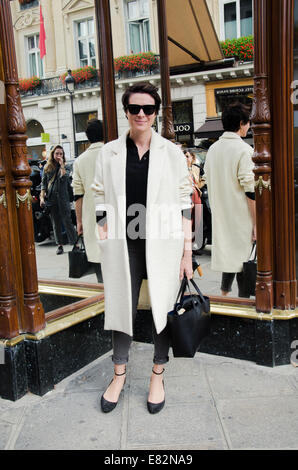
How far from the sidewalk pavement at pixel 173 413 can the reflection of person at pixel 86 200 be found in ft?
3.56

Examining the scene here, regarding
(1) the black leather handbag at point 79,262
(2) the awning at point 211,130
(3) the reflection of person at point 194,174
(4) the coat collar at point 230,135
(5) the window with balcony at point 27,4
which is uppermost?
(5) the window with balcony at point 27,4

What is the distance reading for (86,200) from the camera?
12.9 feet

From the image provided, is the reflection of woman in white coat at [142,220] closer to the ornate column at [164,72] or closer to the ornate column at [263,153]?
the ornate column at [263,153]

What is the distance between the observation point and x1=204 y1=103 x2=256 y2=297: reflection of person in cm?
358

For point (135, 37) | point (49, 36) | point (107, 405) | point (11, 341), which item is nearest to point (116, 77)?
point (135, 37)

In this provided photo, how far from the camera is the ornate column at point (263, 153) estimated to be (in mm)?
2975

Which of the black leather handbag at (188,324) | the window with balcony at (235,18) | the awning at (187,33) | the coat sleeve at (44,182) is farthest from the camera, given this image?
the awning at (187,33)

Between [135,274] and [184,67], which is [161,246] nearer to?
[135,274]

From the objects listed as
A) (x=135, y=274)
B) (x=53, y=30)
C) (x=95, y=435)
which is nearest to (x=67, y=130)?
(x=53, y=30)

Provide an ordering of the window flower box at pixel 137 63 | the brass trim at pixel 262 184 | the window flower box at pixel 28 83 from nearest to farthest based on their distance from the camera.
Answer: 1. the window flower box at pixel 28 83
2. the brass trim at pixel 262 184
3. the window flower box at pixel 137 63

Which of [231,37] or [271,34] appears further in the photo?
[231,37]

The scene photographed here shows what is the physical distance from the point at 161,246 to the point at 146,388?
997 millimetres

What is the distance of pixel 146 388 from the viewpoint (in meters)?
2.92

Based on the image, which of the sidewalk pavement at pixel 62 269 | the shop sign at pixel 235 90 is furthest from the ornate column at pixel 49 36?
the shop sign at pixel 235 90
